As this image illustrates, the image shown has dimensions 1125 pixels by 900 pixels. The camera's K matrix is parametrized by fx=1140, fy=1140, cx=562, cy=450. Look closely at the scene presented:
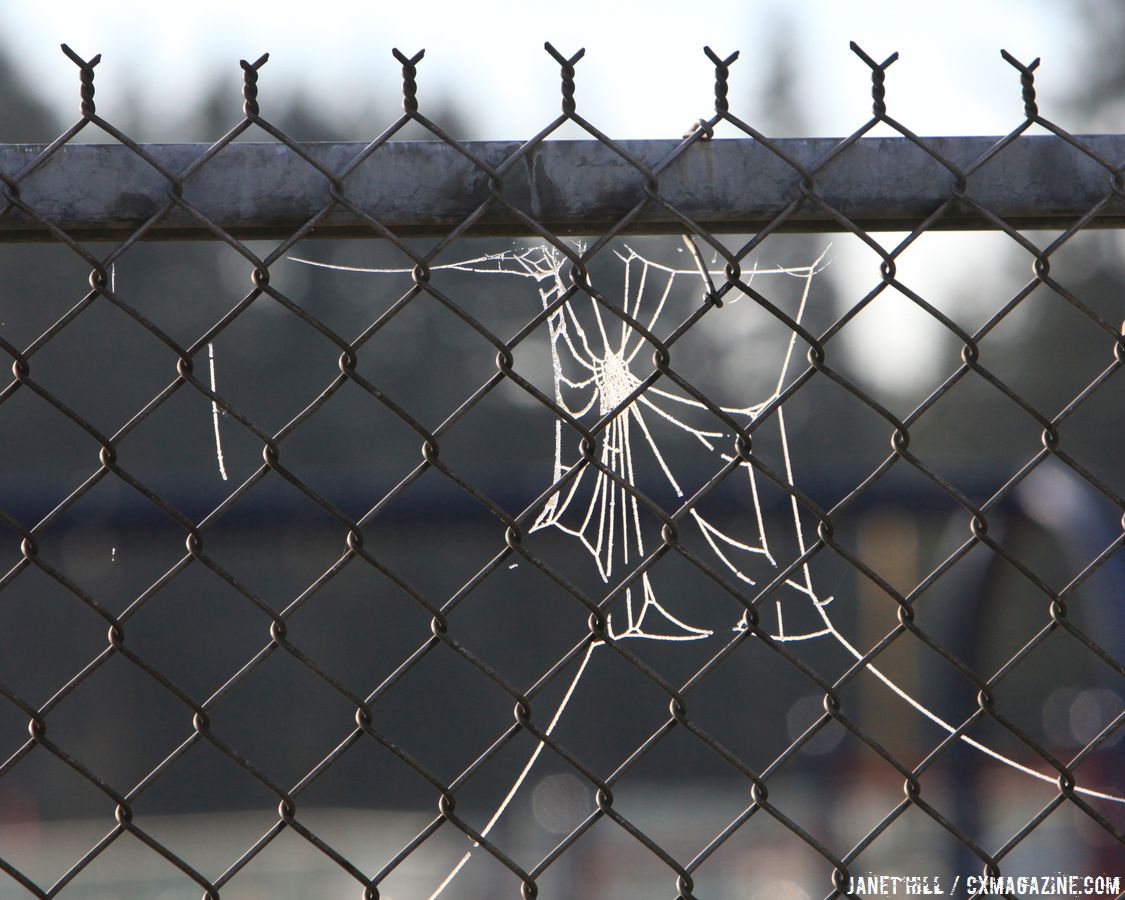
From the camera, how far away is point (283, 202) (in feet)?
4.39

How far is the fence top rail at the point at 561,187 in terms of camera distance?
131cm

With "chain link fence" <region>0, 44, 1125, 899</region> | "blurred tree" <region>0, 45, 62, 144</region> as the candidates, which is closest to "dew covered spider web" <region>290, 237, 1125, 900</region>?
"chain link fence" <region>0, 44, 1125, 899</region>

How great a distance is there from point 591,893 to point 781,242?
42.0ft

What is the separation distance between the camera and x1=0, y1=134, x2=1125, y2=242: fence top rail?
131cm

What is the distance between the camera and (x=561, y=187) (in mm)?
1384

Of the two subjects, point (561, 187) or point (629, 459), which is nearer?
point (561, 187)

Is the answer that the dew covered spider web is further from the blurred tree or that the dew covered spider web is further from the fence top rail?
the blurred tree

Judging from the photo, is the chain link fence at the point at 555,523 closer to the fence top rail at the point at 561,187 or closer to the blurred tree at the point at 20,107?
the fence top rail at the point at 561,187

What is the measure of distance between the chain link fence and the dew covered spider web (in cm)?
3

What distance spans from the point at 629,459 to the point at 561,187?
0.47 metres

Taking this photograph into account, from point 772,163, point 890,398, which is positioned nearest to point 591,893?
point 772,163

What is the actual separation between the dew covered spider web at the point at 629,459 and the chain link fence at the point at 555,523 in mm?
34

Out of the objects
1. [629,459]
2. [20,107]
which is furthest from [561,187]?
[20,107]

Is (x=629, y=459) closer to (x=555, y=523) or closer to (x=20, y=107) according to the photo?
(x=555, y=523)
